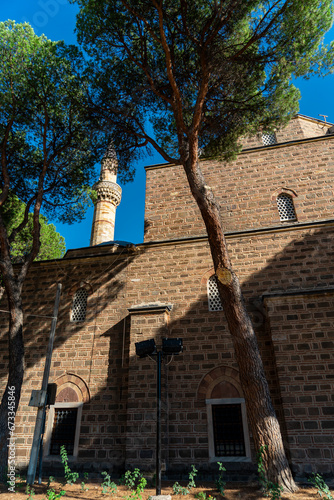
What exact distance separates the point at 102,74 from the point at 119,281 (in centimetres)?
479

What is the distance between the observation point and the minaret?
15281mm

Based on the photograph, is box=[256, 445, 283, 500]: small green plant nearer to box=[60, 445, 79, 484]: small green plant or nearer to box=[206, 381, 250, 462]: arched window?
box=[206, 381, 250, 462]: arched window

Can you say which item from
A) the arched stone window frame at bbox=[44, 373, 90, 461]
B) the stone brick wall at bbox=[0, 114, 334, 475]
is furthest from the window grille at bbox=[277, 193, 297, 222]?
the arched stone window frame at bbox=[44, 373, 90, 461]

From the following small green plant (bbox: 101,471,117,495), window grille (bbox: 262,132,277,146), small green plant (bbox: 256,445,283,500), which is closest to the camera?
small green plant (bbox: 256,445,283,500)

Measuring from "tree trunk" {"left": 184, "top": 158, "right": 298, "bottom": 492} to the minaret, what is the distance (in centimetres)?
1026

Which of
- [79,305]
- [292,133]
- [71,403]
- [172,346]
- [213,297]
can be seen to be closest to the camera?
[172,346]

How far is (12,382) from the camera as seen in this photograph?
6.21 metres

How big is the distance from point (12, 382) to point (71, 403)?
4.42 ft

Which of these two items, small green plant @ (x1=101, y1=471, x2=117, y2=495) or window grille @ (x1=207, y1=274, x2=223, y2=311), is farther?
window grille @ (x1=207, y1=274, x2=223, y2=311)

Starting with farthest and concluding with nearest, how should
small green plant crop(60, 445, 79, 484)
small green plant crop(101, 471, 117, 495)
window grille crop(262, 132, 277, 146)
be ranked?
1. window grille crop(262, 132, 277, 146)
2. small green plant crop(60, 445, 79, 484)
3. small green plant crop(101, 471, 117, 495)

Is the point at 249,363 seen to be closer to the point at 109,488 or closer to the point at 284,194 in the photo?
the point at 109,488

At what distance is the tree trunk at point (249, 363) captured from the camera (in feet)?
13.4

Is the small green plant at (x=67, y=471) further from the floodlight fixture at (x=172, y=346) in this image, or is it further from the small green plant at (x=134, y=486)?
A: the floodlight fixture at (x=172, y=346)

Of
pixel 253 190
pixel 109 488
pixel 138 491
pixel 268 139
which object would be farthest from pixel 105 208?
pixel 138 491
